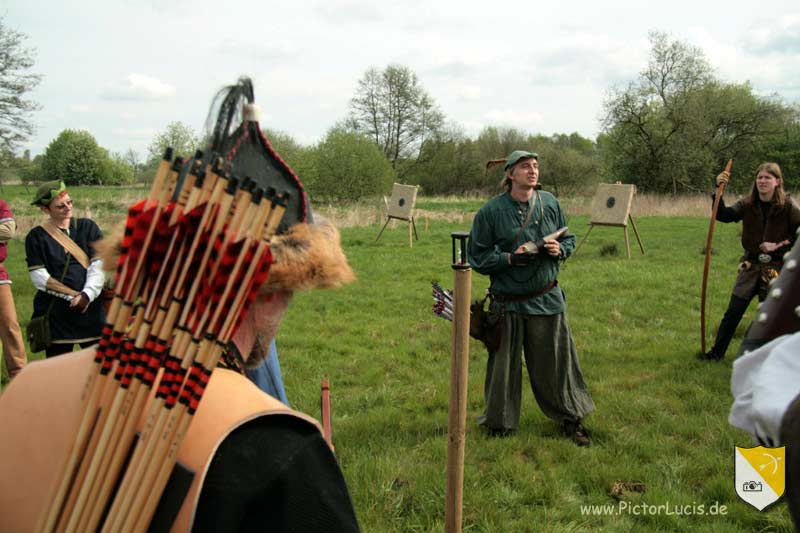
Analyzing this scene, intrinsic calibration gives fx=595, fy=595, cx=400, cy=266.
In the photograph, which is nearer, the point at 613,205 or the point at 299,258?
the point at 299,258

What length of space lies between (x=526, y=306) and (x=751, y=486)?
2.14 meters

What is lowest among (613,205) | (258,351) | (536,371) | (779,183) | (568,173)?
(536,371)

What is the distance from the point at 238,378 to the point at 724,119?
35.4 meters

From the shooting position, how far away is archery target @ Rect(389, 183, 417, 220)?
1549 cm

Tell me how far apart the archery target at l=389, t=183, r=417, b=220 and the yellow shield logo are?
13.0 meters

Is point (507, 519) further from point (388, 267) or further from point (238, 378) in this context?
point (388, 267)

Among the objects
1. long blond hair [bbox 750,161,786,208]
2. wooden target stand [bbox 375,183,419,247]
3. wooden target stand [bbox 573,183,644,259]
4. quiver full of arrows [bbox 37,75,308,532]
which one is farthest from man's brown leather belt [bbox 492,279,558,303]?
wooden target stand [bbox 375,183,419,247]

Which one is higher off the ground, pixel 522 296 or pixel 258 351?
pixel 258 351

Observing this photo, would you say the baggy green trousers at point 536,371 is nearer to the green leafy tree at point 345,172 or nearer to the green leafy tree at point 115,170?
the green leafy tree at point 345,172

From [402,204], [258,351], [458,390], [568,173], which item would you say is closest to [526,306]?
[458,390]

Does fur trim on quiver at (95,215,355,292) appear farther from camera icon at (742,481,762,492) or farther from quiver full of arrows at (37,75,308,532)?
camera icon at (742,481,762,492)

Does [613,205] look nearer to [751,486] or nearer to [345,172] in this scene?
[751,486]

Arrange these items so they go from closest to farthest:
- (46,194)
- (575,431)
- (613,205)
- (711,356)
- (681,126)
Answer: (575,431)
(46,194)
(711,356)
(613,205)
(681,126)

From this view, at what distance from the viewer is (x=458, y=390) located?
248 centimetres
